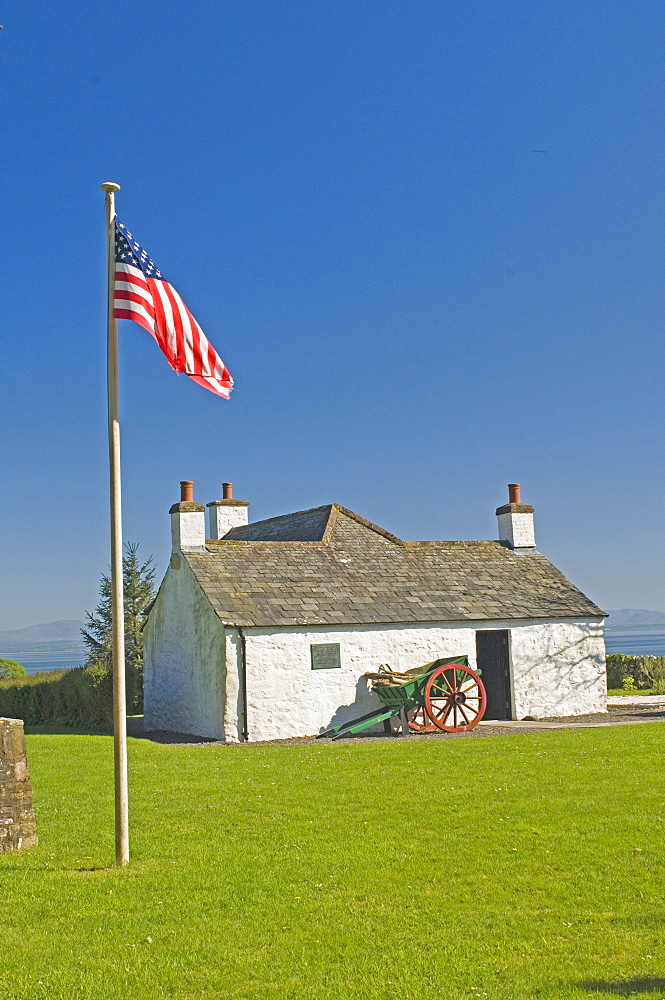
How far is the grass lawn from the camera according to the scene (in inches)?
235

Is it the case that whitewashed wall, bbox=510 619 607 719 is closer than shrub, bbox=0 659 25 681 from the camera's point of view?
Yes

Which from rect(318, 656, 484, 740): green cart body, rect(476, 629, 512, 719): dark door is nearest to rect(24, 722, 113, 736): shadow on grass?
rect(318, 656, 484, 740): green cart body

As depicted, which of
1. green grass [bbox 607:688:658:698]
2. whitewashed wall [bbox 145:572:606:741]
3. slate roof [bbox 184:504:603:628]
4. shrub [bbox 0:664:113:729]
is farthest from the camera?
green grass [bbox 607:688:658:698]

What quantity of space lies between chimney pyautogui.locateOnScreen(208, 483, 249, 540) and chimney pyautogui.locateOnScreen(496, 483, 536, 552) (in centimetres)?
776

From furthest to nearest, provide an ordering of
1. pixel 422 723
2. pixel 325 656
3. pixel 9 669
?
pixel 9 669 → pixel 325 656 → pixel 422 723

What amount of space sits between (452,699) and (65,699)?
486 inches

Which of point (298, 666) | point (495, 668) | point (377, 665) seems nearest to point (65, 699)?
point (298, 666)

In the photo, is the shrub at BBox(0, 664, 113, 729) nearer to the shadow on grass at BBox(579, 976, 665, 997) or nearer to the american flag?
the american flag

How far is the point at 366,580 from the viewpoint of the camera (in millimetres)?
24234

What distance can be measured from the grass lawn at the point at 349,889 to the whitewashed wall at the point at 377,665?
24.7 feet

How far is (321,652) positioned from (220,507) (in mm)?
8111

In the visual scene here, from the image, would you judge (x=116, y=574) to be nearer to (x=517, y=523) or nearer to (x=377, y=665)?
(x=377, y=665)

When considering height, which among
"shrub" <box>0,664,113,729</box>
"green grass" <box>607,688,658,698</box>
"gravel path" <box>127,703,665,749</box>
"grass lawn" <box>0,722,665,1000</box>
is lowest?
"green grass" <box>607,688,658,698</box>

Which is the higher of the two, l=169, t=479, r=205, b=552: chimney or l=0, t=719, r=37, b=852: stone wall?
l=169, t=479, r=205, b=552: chimney
